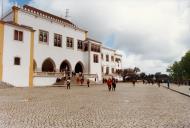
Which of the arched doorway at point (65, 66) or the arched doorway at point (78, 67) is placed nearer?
the arched doorway at point (65, 66)

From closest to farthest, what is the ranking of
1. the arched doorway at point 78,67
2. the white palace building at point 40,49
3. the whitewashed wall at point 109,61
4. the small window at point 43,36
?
1. the white palace building at point 40,49
2. the small window at point 43,36
3. the arched doorway at point 78,67
4. the whitewashed wall at point 109,61

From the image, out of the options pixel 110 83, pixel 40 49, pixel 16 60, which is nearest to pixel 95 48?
pixel 40 49

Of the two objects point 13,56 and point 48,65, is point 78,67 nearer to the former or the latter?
point 48,65

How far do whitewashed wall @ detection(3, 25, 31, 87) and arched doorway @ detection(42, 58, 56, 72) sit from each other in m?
12.1

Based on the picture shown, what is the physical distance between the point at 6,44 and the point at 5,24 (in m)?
2.76

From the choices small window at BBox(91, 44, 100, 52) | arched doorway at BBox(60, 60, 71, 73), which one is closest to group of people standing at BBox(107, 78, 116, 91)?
arched doorway at BBox(60, 60, 71, 73)

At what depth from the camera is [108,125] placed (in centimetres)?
827

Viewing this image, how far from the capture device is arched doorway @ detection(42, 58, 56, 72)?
54.0 m

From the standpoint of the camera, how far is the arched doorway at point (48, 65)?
177 feet

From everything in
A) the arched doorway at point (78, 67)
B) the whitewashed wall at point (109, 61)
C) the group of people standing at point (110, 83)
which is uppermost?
the whitewashed wall at point (109, 61)

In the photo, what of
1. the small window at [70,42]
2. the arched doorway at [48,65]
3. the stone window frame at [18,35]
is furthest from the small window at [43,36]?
the stone window frame at [18,35]

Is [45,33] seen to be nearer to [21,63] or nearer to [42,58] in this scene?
[42,58]

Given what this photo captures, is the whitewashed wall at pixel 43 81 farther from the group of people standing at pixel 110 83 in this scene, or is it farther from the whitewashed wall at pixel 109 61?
the whitewashed wall at pixel 109 61

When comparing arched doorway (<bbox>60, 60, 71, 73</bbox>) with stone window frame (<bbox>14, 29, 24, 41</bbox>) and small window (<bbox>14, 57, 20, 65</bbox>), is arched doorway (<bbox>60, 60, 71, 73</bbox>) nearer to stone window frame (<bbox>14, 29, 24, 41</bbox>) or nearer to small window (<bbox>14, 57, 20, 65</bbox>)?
stone window frame (<bbox>14, 29, 24, 41</bbox>)
